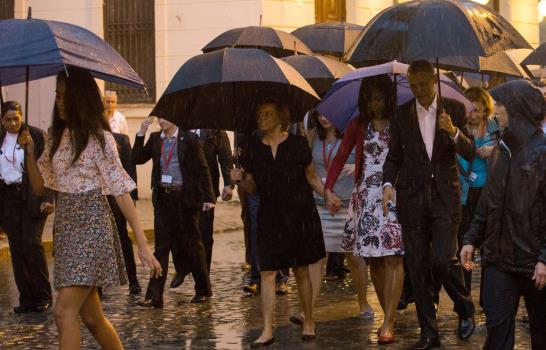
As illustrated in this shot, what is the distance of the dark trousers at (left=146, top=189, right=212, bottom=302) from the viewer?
12.1m

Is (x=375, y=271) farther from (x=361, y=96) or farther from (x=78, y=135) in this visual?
(x=78, y=135)

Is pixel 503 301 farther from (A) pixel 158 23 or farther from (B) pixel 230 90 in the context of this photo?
(A) pixel 158 23

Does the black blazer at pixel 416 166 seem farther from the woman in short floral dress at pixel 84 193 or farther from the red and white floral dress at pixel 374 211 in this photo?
the woman in short floral dress at pixel 84 193

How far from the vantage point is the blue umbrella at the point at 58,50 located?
7.89m

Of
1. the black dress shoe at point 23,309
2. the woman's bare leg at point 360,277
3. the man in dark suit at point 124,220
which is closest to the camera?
the woman's bare leg at point 360,277

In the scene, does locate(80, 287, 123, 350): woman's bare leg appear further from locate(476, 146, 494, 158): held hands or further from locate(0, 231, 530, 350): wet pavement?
locate(476, 146, 494, 158): held hands

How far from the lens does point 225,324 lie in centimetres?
1071

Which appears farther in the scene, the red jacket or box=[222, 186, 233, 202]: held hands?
box=[222, 186, 233, 202]: held hands

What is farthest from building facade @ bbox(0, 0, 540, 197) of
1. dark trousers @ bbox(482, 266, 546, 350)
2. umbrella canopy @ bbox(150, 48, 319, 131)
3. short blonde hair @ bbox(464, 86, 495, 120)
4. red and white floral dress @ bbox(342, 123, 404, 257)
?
dark trousers @ bbox(482, 266, 546, 350)

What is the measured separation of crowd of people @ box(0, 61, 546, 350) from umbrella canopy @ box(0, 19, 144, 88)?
0.12m

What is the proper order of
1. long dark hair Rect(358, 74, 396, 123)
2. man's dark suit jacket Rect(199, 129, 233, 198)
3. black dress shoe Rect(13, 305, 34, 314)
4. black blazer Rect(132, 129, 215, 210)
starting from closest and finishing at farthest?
long dark hair Rect(358, 74, 396, 123)
black dress shoe Rect(13, 305, 34, 314)
black blazer Rect(132, 129, 215, 210)
man's dark suit jacket Rect(199, 129, 233, 198)

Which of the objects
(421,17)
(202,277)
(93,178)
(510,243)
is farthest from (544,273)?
(202,277)

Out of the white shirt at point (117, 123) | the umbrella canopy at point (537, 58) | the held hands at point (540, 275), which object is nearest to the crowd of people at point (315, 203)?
the held hands at point (540, 275)

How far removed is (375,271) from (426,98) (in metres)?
1.51
